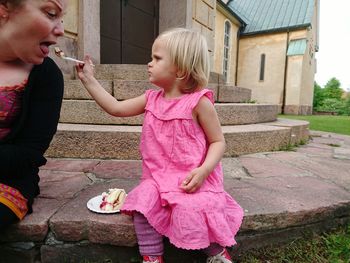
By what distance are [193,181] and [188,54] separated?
0.59 meters

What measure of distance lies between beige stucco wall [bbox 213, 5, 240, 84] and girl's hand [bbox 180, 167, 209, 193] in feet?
43.2

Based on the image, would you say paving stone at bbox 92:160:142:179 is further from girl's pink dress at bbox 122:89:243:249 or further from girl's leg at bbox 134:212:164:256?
girl's leg at bbox 134:212:164:256

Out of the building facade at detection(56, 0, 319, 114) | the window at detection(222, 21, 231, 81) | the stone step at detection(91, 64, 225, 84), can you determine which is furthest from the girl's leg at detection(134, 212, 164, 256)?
the window at detection(222, 21, 231, 81)

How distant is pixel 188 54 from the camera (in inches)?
54.9

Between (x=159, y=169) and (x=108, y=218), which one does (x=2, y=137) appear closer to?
(x=108, y=218)

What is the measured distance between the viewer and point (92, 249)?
1372mm

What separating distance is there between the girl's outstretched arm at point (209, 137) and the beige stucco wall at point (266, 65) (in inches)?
671

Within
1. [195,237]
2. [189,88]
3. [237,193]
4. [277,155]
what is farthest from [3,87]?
[277,155]

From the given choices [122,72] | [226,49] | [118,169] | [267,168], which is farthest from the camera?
[226,49]

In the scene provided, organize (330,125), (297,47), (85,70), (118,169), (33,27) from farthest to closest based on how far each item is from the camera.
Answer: (297,47) < (330,125) < (118,169) < (85,70) < (33,27)

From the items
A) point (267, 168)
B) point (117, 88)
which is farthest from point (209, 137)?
point (117, 88)

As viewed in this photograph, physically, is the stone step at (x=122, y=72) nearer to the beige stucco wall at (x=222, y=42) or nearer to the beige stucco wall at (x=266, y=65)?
the beige stucco wall at (x=222, y=42)

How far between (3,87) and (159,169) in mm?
793

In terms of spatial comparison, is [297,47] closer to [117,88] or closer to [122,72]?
[122,72]
